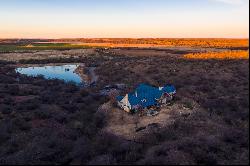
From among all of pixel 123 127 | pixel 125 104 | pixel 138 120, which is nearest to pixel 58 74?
pixel 125 104

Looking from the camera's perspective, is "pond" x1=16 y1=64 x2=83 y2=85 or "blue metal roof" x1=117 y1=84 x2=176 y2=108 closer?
"blue metal roof" x1=117 y1=84 x2=176 y2=108

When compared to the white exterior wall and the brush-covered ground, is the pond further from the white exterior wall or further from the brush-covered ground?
the white exterior wall

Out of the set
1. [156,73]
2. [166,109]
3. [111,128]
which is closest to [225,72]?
[156,73]

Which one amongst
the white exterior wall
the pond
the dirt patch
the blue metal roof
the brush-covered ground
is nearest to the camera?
the brush-covered ground

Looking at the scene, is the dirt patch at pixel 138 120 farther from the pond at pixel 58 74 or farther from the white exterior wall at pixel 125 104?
the pond at pixel 58 74

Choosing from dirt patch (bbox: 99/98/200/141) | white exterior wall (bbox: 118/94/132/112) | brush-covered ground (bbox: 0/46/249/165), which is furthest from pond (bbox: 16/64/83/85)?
dirt patch (bbox: 99/98/200/141)

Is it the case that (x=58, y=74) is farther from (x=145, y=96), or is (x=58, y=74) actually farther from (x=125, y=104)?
(x=125, y=104)

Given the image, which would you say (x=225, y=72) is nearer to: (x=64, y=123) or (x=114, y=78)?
(x=114, y=78)

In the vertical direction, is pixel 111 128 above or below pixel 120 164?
below
